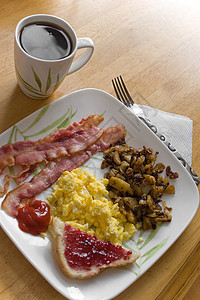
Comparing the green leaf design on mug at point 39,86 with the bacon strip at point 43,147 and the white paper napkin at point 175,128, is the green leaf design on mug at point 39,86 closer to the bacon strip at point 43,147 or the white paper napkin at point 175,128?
the bacon strip at point 43,147

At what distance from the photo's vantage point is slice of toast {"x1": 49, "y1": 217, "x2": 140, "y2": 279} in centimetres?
124

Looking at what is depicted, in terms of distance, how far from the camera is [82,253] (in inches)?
50.7

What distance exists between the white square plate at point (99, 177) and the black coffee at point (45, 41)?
9.3 inches

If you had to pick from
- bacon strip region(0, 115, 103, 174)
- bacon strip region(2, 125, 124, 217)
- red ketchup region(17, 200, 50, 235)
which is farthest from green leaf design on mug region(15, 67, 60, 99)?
red ketchup region(17, 200, 50, 235)

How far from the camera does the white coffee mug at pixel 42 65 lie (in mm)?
1404

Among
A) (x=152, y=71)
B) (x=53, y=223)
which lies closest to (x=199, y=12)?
(x=152, y=71)

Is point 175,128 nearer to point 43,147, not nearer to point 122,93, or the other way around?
point 122,93

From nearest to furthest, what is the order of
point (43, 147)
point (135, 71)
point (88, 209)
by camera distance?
point (88, 209)
point (43, 147)
point (135, 71)

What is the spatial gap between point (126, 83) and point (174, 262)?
95 centimetres

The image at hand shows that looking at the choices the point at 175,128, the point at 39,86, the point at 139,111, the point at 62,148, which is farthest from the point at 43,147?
the point at 175,128

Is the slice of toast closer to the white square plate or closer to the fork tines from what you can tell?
the white square plate

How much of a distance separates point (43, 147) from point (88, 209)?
33 cm

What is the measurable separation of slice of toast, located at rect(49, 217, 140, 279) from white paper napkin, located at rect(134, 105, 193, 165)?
66 centimetres

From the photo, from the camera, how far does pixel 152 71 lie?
203 centimetres
